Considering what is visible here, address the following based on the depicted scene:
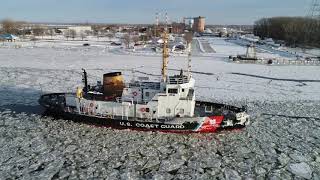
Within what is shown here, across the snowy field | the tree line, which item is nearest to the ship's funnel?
the snowy field

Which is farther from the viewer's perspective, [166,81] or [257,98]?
[257,98]

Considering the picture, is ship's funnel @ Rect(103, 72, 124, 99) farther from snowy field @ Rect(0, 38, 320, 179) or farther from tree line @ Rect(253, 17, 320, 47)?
tree line @ Rect(253, 17, 320, 47)

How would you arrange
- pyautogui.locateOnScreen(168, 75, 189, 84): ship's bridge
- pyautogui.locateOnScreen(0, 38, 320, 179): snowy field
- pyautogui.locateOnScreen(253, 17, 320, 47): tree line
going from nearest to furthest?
pyautogui.locateOnScreen(0, 38, 320, 179): snowy field < pyautogui.locateOnScreen(168, 75, 189, 84): ship's bridge < pyautogui.locateOnScreen(253, 17, 320, 47): tree line

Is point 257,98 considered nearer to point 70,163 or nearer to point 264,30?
point 70,163

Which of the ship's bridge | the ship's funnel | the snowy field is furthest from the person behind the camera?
the ship's funnel

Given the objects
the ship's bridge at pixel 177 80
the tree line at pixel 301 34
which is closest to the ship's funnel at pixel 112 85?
the ship's bridge at pixel 177 80

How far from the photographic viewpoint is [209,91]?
25.5 metres

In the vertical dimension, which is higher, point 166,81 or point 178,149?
point 166,81

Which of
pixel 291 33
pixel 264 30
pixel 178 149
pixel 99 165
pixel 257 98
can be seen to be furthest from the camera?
pixel 264 30

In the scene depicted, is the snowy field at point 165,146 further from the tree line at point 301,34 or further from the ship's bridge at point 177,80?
the tree line at point 301,34

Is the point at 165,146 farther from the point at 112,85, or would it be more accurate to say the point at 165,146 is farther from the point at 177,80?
the point at 112,85

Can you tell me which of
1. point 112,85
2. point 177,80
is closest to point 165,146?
point 177,80

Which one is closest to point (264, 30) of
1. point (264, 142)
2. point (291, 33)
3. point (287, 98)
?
point (291, 33)

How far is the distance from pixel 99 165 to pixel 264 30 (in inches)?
4238
